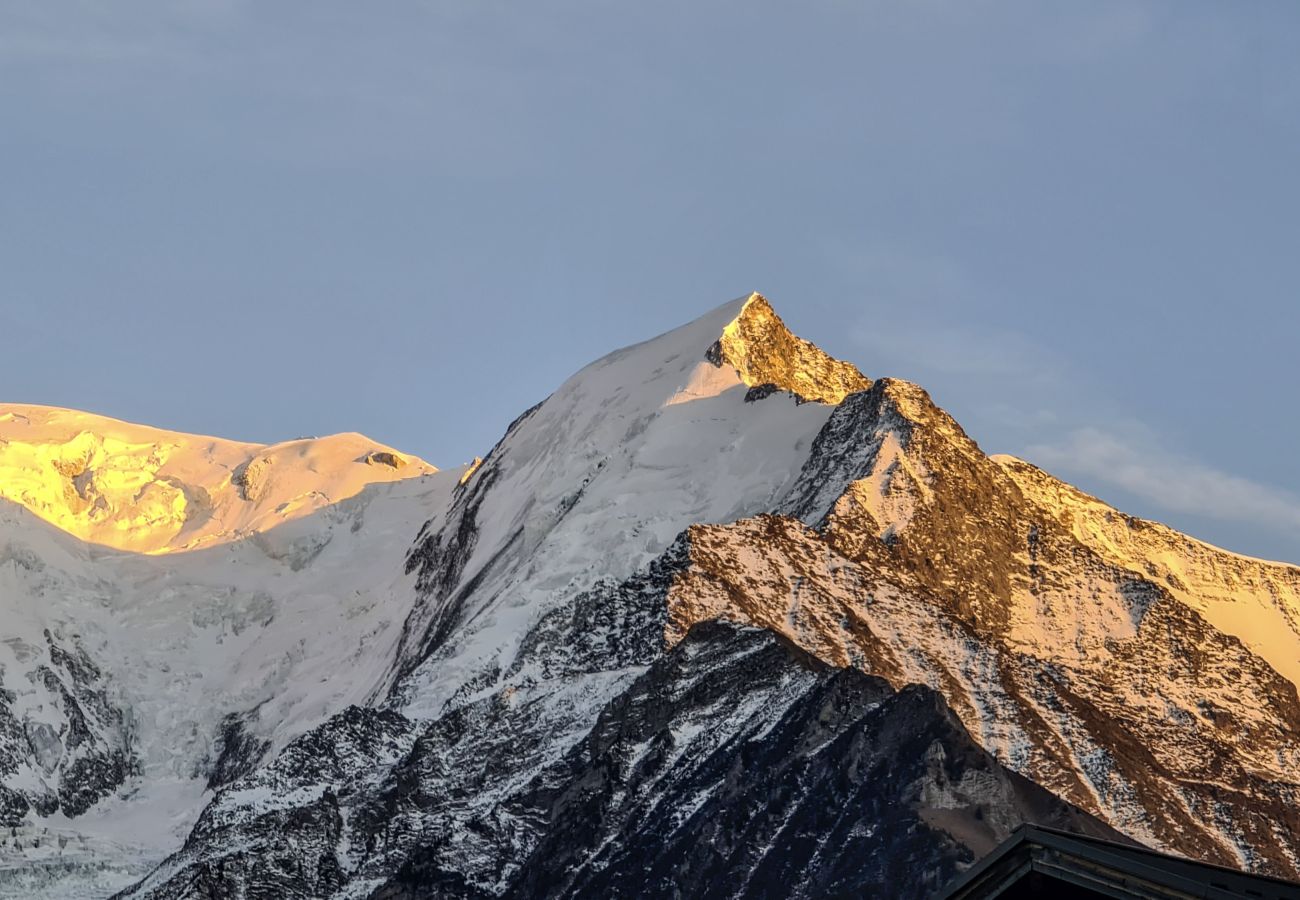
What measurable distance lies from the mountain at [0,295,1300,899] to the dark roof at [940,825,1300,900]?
7188cm

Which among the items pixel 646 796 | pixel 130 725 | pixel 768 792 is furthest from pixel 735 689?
pixel 130 725

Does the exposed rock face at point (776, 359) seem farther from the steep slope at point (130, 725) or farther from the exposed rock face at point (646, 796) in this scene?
the exposed rock face at point (646, 796)

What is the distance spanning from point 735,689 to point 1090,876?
93.9 meters

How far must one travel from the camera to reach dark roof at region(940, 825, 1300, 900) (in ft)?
48.2

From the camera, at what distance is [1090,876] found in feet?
49.2

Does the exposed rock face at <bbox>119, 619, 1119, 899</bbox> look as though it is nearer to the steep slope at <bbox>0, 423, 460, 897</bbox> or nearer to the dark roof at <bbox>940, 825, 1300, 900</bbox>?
the steep slope at <bbox>0, 423, 460, 897</bbox>

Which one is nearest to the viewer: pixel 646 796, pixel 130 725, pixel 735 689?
pixel 646 796

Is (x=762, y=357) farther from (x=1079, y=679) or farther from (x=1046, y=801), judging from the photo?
(x=1046, y=801)

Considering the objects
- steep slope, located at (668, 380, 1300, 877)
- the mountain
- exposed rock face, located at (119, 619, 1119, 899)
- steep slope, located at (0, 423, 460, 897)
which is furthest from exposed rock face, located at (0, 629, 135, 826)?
steep slope, located at (668, 380, 1300, 877)

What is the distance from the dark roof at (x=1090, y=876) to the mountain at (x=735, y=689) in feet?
236

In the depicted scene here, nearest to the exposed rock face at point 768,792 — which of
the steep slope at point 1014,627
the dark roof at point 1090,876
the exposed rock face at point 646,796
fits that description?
the exposed rock face at point 646,796

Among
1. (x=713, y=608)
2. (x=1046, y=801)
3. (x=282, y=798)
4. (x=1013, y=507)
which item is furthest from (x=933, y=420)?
(x=1046, y=801)

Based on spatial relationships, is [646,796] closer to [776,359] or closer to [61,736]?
[776,359]

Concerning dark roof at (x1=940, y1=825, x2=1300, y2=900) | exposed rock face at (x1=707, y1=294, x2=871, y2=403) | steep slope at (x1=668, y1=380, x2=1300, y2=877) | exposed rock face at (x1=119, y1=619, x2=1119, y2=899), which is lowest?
dark roof at (x1=940, y1=825, x2=1300, y2=900)
